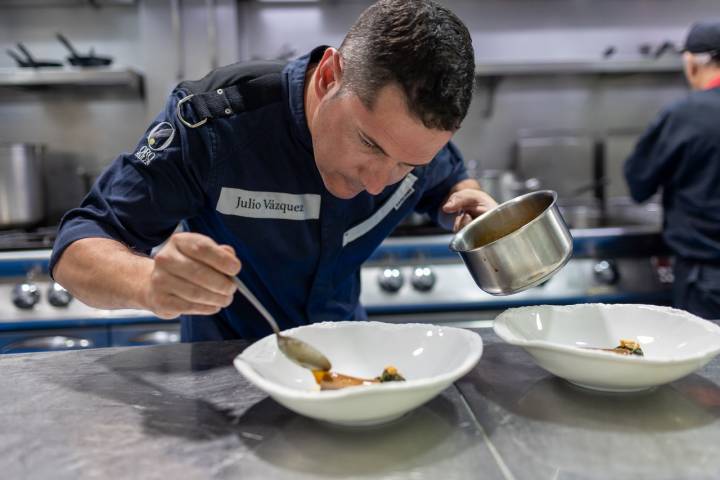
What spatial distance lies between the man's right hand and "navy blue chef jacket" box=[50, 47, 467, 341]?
31cm

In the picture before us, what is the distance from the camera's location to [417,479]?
0.74m

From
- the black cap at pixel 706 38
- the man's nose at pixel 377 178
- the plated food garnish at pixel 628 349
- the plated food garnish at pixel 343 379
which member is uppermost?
the black cap at pixel 706 38

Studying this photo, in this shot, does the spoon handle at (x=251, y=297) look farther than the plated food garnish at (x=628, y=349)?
No

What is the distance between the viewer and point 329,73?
1.19 meters

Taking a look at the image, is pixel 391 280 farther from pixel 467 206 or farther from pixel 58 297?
pixel 58 297

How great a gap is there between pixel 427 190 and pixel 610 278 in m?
1.19

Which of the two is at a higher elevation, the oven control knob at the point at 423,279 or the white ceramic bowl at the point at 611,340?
the white ceramic bowl at the point at 611,340

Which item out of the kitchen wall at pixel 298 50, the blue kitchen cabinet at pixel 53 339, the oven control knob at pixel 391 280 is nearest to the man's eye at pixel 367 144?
the oven control knob at pixel 391 280

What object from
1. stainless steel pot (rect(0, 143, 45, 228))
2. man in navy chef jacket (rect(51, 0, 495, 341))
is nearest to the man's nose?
man in navy chef jacket (rect(51, 0, 495, 341))

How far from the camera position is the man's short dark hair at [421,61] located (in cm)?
99

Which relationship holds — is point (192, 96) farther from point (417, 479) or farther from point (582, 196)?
point (582, 196)

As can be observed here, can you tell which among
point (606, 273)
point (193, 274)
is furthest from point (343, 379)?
point (606, 273)

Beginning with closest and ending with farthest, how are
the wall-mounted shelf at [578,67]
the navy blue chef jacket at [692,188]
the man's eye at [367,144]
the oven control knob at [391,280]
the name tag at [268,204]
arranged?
1. the man's eye at [367,144]
2. the name tag at [268,204]
3. the navy blue chef jacket at [692,188]
4. the oven control knob at [391,280]
5. the wall-mounted shelf at [578,67]

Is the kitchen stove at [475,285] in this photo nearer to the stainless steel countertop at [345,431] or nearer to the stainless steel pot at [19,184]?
the stainless steel countertop at [345,431]
